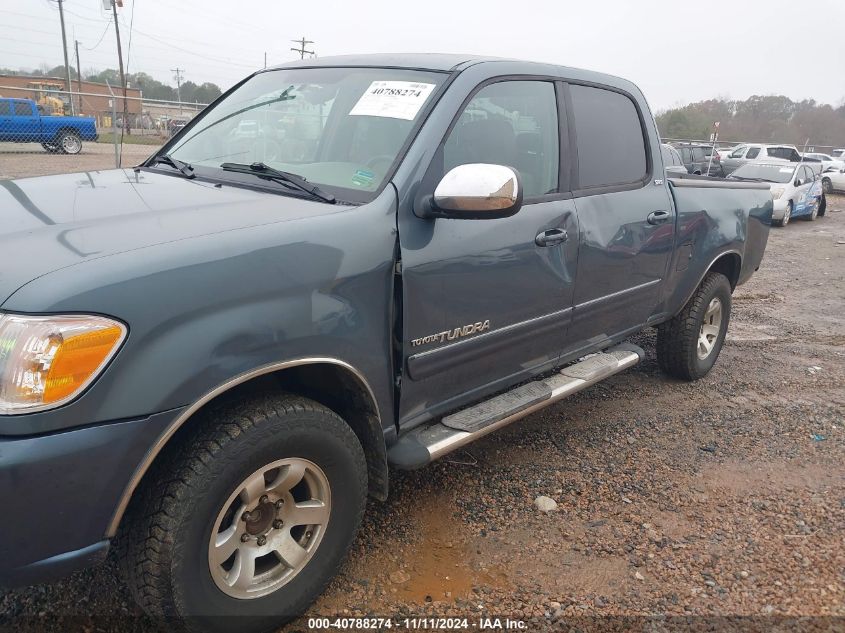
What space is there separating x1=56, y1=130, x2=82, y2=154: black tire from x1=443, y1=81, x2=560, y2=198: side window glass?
20580 millimetres

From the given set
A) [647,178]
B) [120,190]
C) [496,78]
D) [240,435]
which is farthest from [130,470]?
[647,178]

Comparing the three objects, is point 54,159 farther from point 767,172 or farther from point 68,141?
point 767,172

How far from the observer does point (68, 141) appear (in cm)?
2002

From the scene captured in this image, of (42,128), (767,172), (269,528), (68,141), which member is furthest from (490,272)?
(68,141)

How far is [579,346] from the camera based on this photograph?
344 centimetres

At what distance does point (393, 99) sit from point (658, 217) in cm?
176

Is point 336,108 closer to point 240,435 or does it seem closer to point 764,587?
point 240,435

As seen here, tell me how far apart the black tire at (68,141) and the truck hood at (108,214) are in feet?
65.1

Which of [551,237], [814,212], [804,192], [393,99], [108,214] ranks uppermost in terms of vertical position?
[393,99]

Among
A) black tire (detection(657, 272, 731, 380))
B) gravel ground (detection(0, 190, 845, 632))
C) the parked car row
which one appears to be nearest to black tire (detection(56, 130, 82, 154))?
the parked car row

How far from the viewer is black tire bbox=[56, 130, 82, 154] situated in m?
19.8

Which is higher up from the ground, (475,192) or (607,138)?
(607,138)

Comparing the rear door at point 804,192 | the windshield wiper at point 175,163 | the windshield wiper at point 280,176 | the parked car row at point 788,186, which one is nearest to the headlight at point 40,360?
the windshield wiper at point 280,176

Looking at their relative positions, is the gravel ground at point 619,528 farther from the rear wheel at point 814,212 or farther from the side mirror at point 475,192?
the rear wheel at point 814,212
